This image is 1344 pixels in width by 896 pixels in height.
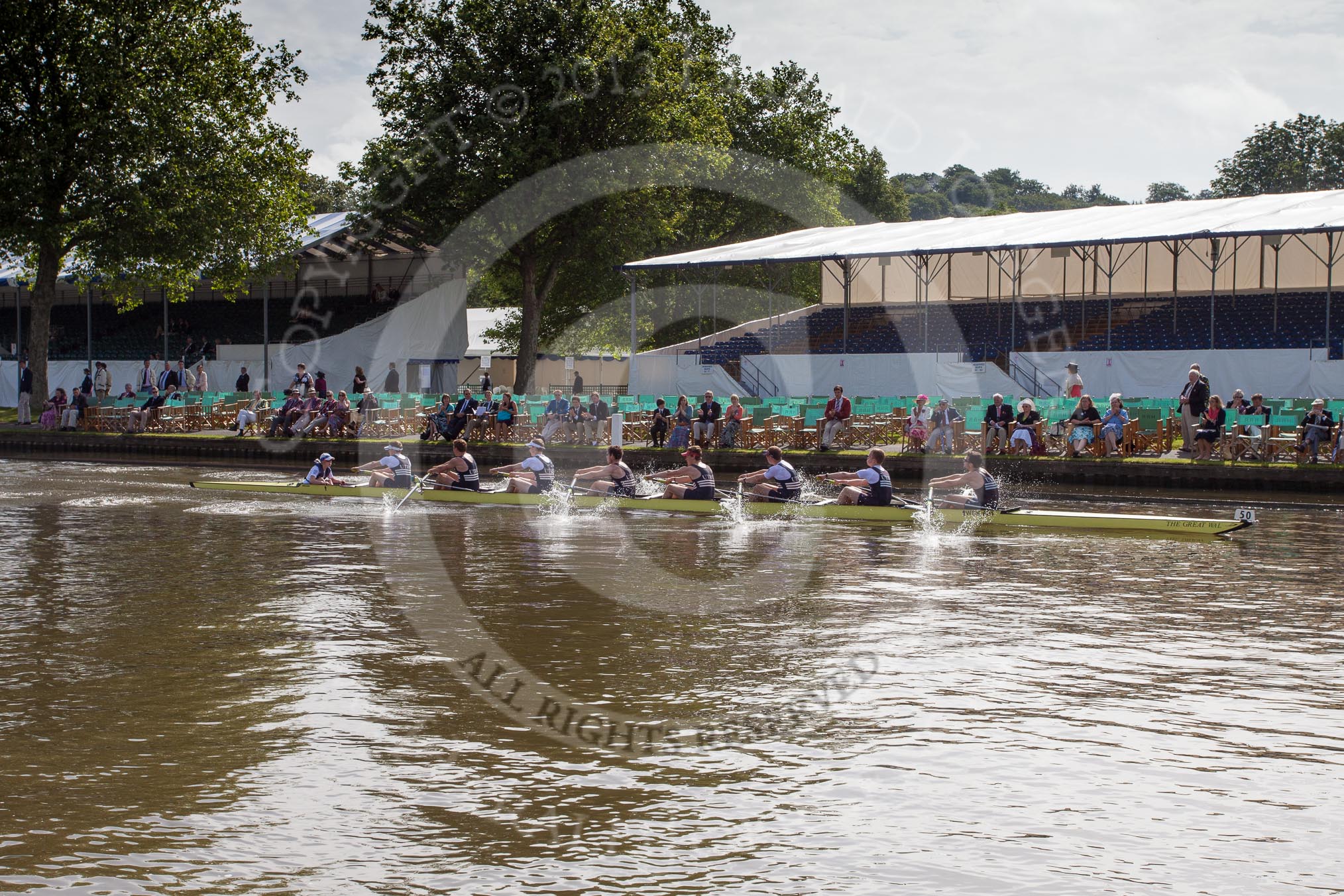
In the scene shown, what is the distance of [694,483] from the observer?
22.3 meters

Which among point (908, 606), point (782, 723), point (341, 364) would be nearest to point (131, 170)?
point (341, 364)

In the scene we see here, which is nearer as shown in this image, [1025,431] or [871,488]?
[871,488]

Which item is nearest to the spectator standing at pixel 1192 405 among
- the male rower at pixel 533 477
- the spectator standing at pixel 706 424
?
the spectator standing at pixel 706 424

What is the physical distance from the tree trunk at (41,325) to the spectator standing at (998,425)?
3006 centimetres

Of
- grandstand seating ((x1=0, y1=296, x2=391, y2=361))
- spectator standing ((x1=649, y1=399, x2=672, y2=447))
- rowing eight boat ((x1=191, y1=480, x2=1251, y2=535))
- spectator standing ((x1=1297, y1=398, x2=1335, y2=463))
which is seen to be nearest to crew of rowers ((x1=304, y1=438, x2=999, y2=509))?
rowing eight boat ((x1=191, y1=480, x2=1251, y2=535))

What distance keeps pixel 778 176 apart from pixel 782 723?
184 ft

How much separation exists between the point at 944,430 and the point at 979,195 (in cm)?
12602

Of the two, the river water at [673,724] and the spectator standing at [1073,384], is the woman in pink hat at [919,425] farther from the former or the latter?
the river water at [673,724]

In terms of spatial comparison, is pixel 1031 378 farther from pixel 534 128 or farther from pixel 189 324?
pixel 189 324

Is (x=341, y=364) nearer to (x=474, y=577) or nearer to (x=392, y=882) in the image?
(x=474, y=577)

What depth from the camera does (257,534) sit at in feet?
64.1

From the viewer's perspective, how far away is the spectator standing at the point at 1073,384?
31438 mm

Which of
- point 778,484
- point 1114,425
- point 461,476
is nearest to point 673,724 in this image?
point 778,484

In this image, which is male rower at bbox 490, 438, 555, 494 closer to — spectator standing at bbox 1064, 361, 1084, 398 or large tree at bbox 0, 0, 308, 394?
spectator standing at bbox 1064, 361, 1084, 398
